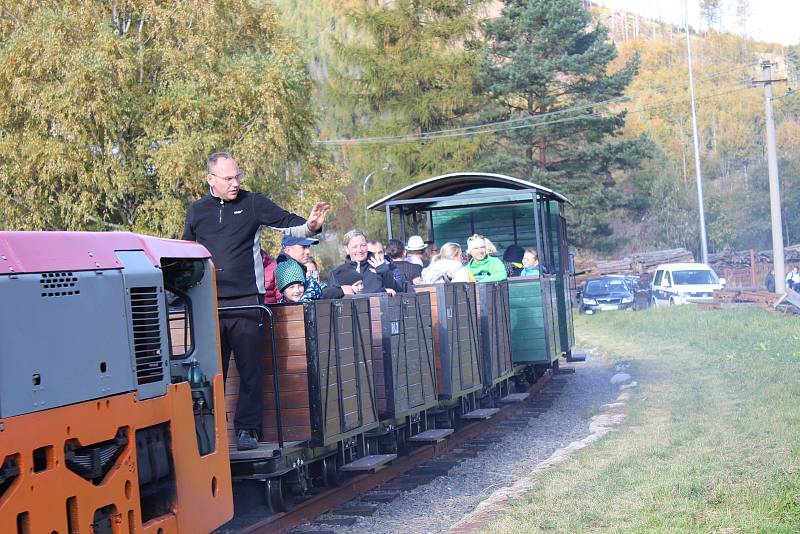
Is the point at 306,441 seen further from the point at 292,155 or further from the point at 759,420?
the point at 292,155

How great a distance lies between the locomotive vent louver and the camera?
4.88m

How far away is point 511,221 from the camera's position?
1789cm

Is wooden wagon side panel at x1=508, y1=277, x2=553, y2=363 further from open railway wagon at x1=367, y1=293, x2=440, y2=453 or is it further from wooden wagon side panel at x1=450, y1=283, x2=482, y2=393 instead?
open railway wagon at x1=367, y1=293, x2=440, y2=453

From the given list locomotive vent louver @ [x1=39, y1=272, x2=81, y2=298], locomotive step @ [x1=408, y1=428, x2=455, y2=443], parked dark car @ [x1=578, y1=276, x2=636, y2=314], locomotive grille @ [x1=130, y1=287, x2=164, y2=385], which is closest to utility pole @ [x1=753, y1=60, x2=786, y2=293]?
parked dark car @ [x1=578, y1=276, x2=636, y2=314]

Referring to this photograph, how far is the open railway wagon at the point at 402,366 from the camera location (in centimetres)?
957

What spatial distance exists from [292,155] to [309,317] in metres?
18.2

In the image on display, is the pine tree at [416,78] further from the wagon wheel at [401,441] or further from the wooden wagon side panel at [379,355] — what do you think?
the wooden wagon side panel at [379,355]

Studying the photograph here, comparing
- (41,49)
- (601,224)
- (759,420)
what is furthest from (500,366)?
(601,224)

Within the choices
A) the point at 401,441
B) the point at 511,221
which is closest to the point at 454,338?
the point at 401,441

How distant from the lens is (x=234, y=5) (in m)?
24.5

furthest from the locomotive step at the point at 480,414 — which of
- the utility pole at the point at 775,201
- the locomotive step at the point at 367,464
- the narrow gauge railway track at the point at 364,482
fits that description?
the utility pole at the point at 775,201

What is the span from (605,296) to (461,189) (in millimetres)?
23453

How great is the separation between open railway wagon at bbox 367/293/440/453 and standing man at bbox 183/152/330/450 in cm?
221

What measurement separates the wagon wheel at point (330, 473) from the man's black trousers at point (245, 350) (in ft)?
5.24
